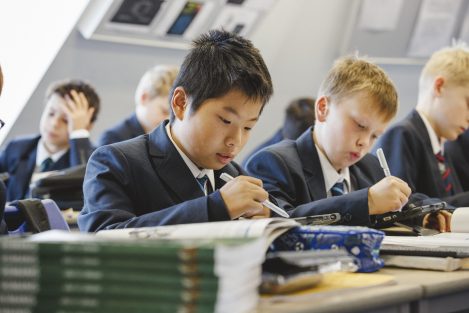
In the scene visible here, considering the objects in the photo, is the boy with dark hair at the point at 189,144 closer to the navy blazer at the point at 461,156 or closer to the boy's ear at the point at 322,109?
the boy's ear at the point at 322,109

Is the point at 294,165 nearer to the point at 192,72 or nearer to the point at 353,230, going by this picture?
the point at 192,72

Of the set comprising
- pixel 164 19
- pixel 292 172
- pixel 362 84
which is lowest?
pixel 292 172

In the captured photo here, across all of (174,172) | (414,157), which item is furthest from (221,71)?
(414,157)

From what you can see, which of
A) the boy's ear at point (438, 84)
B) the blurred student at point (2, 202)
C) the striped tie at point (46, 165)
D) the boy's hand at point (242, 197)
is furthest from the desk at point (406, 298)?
the striped tie at point (46, 165)

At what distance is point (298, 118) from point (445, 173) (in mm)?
1353

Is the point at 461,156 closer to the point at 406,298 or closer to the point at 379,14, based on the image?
the point at 379,14

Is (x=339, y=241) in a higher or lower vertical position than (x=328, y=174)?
lower

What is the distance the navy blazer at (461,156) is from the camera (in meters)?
3.26

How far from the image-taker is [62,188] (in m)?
2.97

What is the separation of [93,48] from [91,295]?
11.1 feet

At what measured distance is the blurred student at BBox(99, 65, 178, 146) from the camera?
3898mm

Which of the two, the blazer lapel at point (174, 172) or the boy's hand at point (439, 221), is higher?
the boy's hand at point (439, 221)

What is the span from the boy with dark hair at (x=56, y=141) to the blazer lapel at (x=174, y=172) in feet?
5.92

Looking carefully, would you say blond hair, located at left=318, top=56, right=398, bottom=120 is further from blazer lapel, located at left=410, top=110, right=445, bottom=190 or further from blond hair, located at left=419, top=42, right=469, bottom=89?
blond hair, located at left=419, top=42, right=469, bottom=89
